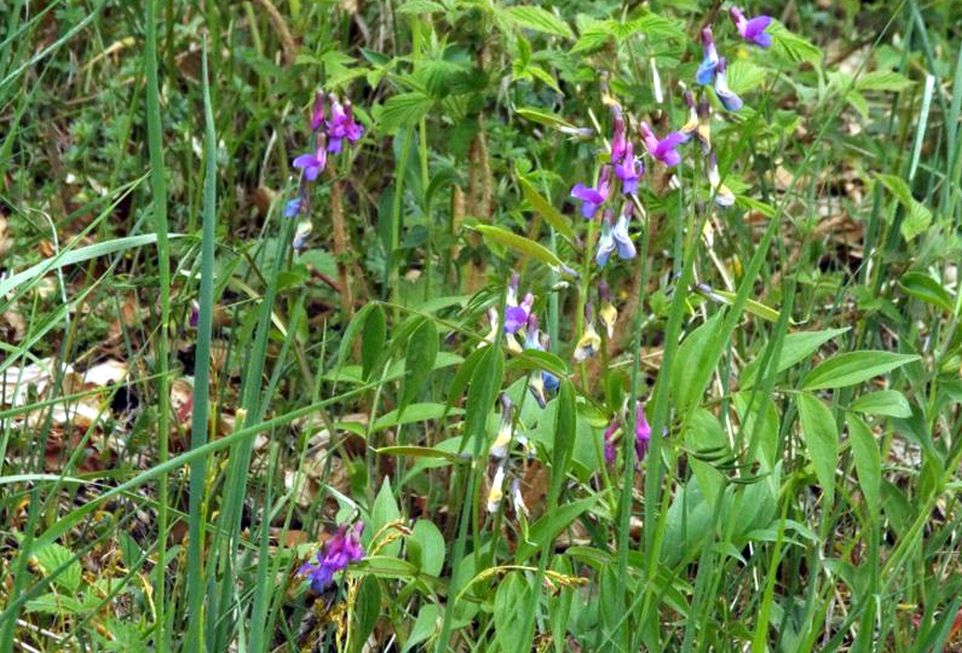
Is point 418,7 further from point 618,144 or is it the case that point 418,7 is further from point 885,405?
point 885,405

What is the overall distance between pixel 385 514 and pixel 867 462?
0.56m

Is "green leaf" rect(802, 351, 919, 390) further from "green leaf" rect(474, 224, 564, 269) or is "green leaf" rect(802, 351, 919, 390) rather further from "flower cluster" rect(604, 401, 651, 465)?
"green leaf" rect(474, 224, 564, 269)

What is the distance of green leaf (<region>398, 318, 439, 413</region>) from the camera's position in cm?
165

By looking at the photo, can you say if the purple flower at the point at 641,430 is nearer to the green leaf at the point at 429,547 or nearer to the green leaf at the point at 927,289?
the green leaf at the point at 429,547

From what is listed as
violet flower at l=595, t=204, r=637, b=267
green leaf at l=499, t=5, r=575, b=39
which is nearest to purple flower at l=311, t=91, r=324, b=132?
green leaf at l=499, t=5, r=575, b=39

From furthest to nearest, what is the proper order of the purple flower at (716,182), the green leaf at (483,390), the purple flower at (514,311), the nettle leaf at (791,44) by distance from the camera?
the nettle leaf at (791,44), the purple flower at (716,182), the purple flower at (514,311), the green leaf at (483,390)

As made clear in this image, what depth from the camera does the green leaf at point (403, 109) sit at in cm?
214

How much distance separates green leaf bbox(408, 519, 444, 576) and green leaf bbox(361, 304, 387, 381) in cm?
21

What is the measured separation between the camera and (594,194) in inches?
67.7

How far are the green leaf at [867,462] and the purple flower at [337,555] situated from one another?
0.57 meters

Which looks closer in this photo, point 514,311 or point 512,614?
point 512,614

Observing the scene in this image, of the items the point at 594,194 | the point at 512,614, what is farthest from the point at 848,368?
the point at 512,614

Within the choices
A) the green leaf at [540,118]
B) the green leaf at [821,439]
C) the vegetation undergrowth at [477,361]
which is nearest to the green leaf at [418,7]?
the vegetation undergrowth at [477,361]

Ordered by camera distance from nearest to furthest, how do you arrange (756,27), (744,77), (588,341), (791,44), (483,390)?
(483,390), (588,341), (756,27), (791,44), (744,77)
